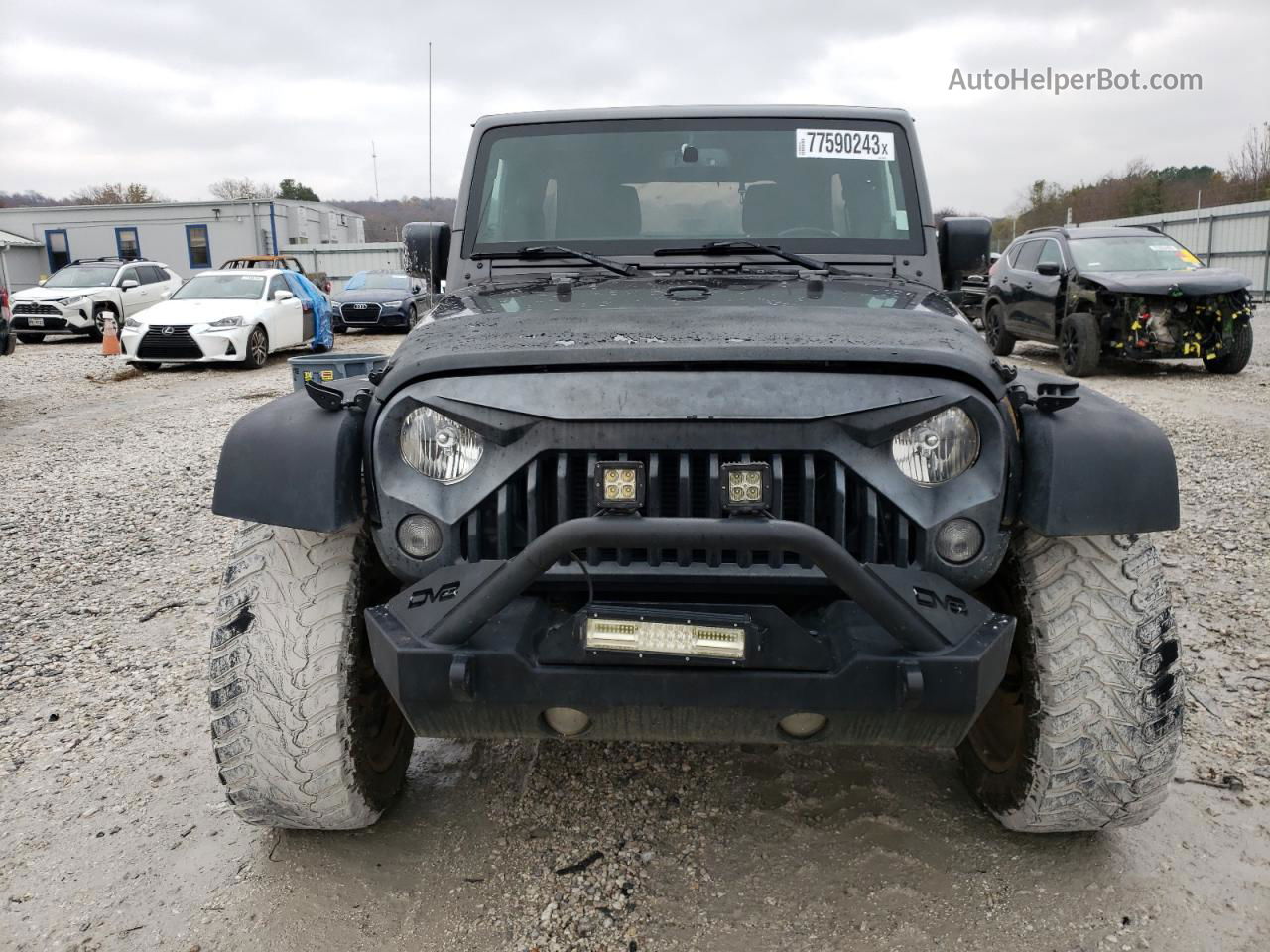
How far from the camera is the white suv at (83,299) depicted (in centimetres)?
1812

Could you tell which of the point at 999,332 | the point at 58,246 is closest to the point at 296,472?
the point at 999,332

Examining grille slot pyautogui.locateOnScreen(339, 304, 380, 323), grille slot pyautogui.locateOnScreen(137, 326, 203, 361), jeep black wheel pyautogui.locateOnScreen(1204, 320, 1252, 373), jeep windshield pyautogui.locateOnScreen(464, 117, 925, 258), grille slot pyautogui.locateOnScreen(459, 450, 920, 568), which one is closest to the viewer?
grille slot pyautogui.locateOnScreen(459, 450, 920, 568)

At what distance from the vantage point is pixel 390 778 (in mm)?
2604

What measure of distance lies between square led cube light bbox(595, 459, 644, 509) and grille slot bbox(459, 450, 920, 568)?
0.28ft

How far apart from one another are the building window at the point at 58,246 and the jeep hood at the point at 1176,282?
4203 centimetres

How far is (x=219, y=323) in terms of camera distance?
535 inches

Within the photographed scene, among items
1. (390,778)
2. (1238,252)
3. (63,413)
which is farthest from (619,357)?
(1238,252)

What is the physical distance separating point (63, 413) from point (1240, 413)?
11400 millimetres

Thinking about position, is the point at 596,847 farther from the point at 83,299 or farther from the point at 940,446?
the point at 83,299

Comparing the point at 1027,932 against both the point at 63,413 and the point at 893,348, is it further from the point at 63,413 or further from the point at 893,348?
the point at 63,413

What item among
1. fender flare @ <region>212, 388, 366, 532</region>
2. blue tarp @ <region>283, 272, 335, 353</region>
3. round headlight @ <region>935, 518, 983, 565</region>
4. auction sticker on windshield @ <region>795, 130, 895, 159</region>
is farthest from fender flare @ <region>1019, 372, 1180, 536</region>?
blue tarp @ <region>283, 272, 335, 353</region>

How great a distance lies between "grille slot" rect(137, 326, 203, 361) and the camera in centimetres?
1345

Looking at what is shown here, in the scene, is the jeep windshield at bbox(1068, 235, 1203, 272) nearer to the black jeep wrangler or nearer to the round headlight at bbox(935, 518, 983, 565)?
the black jeep wrangler

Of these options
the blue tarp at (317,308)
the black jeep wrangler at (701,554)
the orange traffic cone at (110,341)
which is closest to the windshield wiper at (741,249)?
the black jeep wrangler at (701,554)
